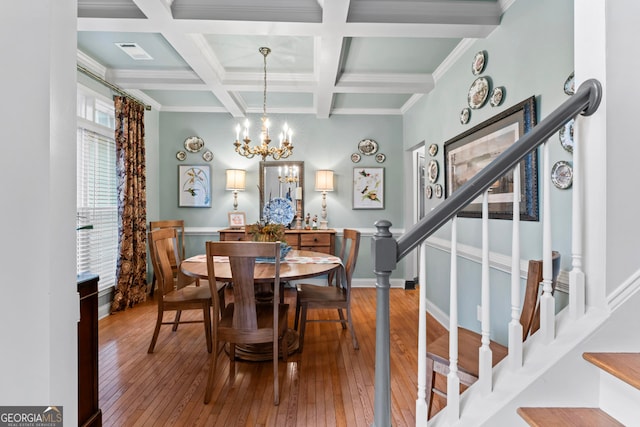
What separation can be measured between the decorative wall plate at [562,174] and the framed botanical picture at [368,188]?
3045 millimetres

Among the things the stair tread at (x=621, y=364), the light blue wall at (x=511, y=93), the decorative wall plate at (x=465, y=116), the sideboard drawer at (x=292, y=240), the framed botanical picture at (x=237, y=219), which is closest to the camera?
the stair tread at (x=621, y=364)

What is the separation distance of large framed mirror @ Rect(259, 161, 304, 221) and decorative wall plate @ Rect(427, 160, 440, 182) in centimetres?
186

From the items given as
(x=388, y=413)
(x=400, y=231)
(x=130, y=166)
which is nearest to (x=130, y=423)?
(x=388, y=413)

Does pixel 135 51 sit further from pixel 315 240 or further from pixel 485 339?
pixel 485 339

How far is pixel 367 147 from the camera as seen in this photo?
4766 mm

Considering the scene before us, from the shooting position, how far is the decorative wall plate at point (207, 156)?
469cm

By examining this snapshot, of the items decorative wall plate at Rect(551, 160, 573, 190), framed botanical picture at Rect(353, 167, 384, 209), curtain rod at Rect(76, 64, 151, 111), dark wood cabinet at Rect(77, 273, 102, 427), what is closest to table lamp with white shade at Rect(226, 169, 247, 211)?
curtain rod at Rect(76, 64, 151, 111)

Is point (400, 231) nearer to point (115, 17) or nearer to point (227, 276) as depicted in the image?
point (227, 276)

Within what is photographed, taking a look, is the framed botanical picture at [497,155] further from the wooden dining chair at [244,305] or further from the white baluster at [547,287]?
the wooden dining chair at [244,305]

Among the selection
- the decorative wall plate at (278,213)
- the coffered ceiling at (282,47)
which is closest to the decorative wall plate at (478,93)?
the coffered ceiling at (282,47)

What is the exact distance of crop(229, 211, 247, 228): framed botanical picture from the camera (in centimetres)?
464

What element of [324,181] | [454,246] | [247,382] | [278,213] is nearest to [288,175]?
[324,181]

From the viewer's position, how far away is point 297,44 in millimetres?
2902

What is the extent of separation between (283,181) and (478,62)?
294cm
